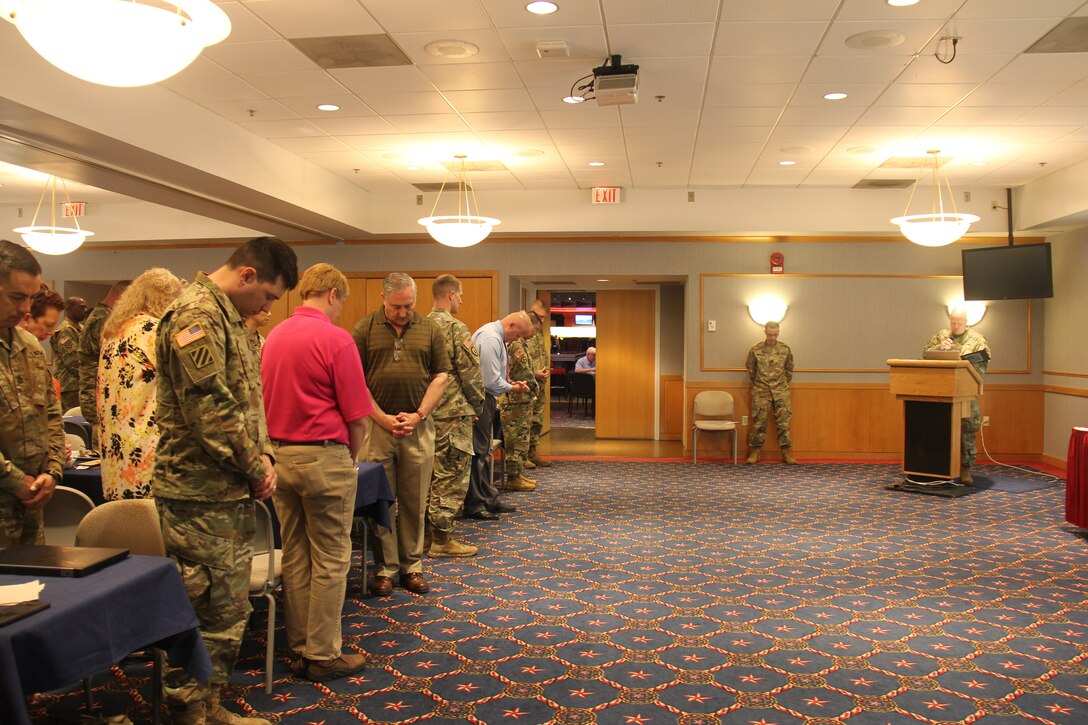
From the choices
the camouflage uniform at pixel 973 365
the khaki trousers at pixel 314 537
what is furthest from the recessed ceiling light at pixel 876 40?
the camouflage uniform at pixel 973 365

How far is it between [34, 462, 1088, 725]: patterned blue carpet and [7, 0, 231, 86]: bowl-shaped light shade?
8.04 feet

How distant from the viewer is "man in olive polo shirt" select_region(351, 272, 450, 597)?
447 cm

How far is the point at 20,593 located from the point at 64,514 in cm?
154

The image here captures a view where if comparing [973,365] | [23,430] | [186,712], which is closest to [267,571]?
[186,712]

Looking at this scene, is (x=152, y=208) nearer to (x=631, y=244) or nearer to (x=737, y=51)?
(x=631, y=244)

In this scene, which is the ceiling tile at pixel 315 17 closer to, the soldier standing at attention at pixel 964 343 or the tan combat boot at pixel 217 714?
the tan combat boot at pixel 217 714

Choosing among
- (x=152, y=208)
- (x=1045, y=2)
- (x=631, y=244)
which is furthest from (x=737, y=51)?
(x=152, y=208)

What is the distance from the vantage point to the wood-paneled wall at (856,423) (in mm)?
10508

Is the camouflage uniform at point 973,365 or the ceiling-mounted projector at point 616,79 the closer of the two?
the ceiling-mounted projector at point 616,79

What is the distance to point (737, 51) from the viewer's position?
17.6ft

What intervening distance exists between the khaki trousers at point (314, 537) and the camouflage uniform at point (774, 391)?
7770 millimetres

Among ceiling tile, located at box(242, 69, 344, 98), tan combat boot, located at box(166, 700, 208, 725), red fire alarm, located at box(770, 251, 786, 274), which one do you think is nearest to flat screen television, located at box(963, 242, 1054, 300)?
red fire alarm, located at box(770, 251, 786, 274)

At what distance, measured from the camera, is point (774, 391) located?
10.4 m

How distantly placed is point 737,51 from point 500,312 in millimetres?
6246
